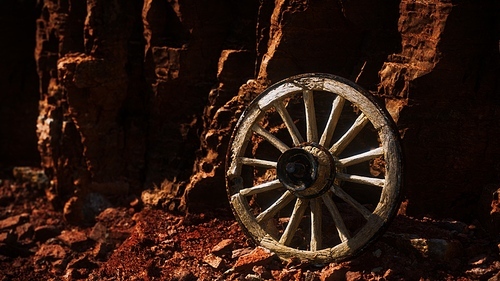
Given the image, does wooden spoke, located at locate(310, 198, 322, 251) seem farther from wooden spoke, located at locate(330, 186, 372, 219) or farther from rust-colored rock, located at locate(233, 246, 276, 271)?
rust-colored rock, located at locate(233, 246, 276, 271)

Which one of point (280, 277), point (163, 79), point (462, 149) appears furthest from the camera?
point (163, 79)

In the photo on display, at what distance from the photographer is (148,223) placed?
7473 millimetres

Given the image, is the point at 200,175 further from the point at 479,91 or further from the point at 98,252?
the point at 479,91

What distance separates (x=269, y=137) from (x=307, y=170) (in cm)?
66

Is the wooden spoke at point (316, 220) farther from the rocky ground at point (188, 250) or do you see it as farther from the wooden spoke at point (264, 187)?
Answer: the wooden spoke at point (264, 187)

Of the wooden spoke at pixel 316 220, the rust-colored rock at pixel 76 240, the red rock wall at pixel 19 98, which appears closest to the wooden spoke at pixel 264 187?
the wooden spoke at pixel 316 220

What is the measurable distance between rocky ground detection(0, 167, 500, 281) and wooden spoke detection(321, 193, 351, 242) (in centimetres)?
24

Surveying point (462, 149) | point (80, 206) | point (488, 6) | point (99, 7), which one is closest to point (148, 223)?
point (80, 206)

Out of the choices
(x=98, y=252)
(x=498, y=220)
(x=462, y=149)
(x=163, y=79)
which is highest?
(x=163, y=79)

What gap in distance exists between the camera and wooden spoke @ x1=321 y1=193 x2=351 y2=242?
5.72m

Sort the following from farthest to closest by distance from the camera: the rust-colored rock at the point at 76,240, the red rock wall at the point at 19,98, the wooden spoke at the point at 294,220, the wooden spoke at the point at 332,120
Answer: the red rock wall at the point at 19,98, the rust-colored rock at the point at 76,240, the wooden spoke at the point at 294,220, the wooden spoke at the point at 332,120

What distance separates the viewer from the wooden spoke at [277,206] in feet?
20.0

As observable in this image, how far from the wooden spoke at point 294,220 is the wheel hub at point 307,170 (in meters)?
0.13

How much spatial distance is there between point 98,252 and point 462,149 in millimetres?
4178
